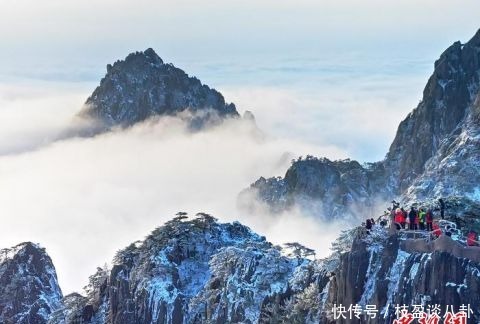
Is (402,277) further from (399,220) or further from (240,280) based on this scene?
(240,280)

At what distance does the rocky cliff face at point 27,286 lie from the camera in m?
183

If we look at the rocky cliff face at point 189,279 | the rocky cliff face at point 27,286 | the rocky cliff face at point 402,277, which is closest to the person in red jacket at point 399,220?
the rocky cliff face at point 402,277

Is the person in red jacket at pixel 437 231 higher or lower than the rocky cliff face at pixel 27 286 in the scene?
lower

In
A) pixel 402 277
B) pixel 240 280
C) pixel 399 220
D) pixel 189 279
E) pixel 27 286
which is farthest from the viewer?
pixel 27 286

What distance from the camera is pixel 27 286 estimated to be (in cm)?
18488

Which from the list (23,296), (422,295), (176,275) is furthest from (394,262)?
(23,296)

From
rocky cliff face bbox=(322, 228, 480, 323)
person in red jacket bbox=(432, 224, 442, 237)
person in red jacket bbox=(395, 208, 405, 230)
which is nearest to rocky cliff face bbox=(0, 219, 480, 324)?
rocky cliff face bbox=(322, 228, 480, 323)

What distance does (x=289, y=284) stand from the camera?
5458 inches

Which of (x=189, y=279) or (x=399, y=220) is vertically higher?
(x=189, y=279)

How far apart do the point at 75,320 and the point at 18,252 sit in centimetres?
2756

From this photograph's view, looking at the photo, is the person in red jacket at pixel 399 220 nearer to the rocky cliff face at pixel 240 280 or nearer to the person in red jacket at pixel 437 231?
the rocky cliff face at pixel 240 280

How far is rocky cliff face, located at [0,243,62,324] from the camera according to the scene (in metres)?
183

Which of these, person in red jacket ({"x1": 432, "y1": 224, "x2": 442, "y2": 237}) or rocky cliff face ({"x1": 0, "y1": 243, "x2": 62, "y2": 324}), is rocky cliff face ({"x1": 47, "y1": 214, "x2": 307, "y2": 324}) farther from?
person in red jacket ({"x1": 432, "y1": 224, "x2": 442, "y2": 237})

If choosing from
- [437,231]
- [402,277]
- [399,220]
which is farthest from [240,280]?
[437,231]
